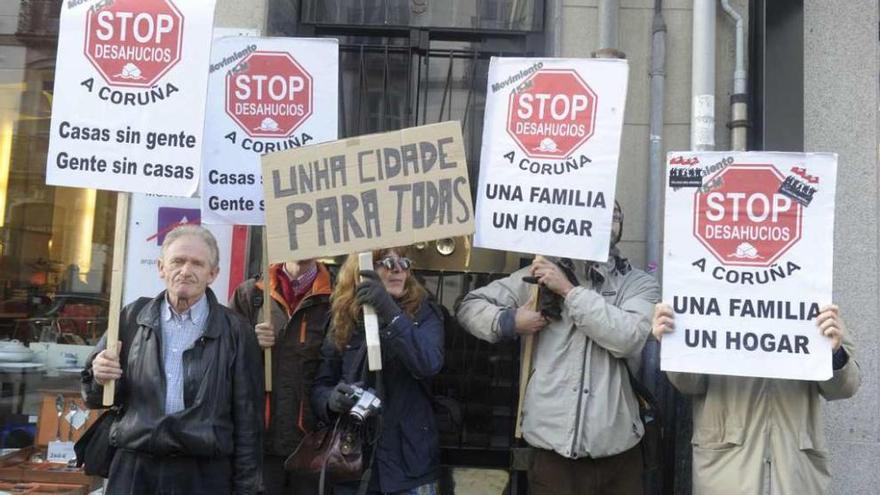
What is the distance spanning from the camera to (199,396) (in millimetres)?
3189

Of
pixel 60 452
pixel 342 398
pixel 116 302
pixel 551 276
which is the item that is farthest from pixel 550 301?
pixel 60 452

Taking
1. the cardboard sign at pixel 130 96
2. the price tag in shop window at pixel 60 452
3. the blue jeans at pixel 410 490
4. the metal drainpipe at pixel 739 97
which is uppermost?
the metal drainpipe at pixel 739 97

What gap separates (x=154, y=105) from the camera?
367 centimetres

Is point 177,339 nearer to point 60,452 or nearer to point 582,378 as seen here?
point 582,378

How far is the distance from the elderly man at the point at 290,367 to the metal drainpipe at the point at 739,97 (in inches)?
104

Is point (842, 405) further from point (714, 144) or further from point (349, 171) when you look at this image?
point (349, 171)

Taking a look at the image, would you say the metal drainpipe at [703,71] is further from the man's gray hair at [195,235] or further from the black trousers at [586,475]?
the man's gray hair at [195,235]

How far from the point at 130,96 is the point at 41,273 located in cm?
220

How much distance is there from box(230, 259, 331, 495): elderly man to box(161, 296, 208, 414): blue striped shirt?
639mm

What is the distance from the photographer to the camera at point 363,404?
10.8 feet

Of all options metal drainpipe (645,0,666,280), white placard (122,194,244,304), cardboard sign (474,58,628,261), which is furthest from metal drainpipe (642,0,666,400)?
white placard (122,194,244,304)

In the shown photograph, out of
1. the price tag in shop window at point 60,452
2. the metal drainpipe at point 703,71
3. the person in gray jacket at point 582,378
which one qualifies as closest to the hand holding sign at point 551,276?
the person in gray jacket at point 582,378

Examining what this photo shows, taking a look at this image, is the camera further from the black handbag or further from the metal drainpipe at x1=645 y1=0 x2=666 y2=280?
the metal drainpipe at x1=645 y1=0 x2=666 y2=280

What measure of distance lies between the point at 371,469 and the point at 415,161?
4.51 ft
